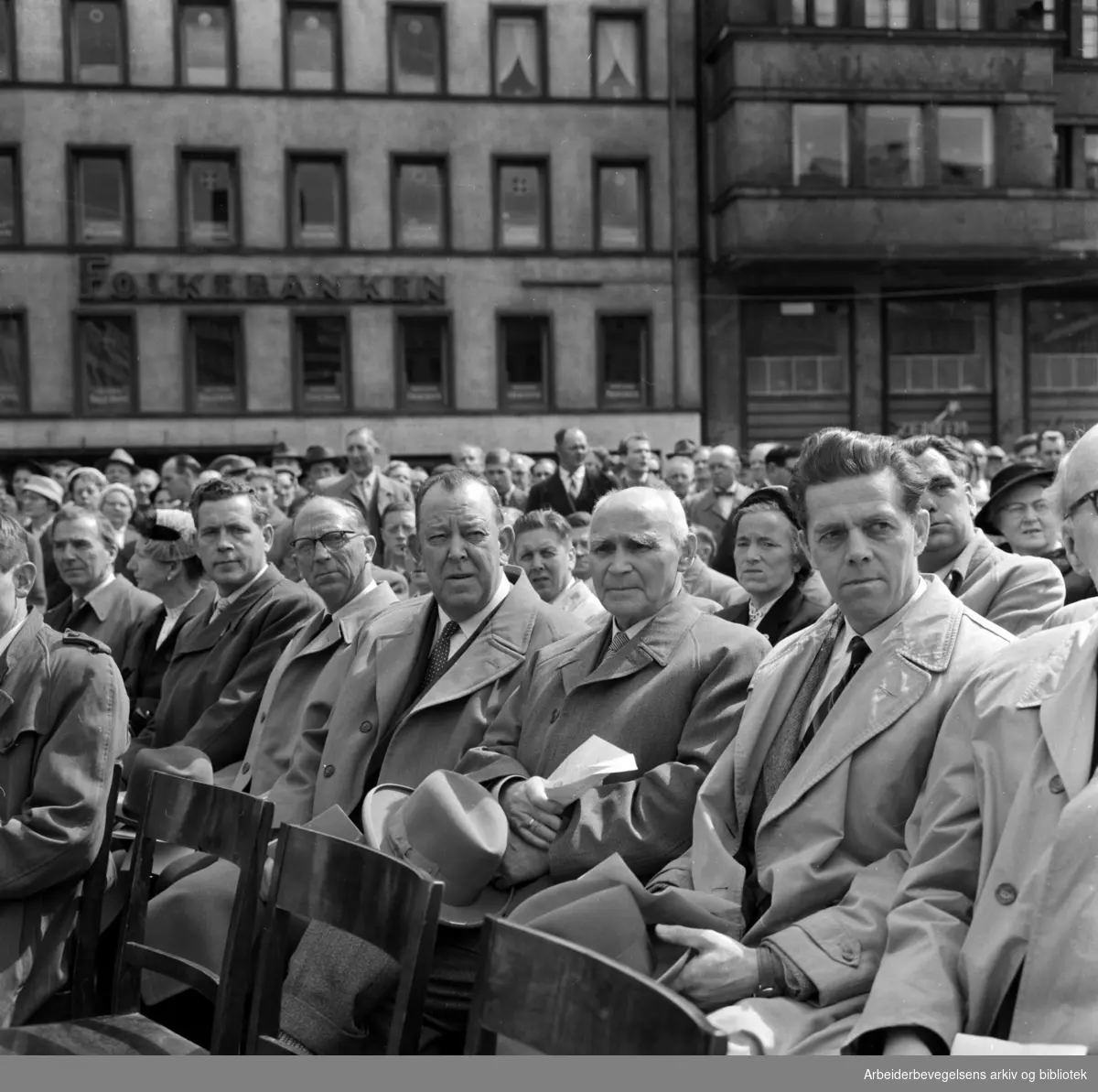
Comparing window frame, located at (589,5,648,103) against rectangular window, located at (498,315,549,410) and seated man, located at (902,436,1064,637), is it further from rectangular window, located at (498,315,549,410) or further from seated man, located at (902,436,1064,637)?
seated man, located at (902,436,1064,637)

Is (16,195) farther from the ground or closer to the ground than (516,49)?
closer to the ground

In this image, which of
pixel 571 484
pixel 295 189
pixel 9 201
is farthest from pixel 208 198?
pixel 571 484

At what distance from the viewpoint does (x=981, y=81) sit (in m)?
25.4

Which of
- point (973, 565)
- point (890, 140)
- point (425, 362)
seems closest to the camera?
point (973, 565)

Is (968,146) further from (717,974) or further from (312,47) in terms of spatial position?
(717,974)

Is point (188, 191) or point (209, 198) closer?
point (188, 191)

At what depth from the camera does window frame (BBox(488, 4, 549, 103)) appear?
82.4 ft

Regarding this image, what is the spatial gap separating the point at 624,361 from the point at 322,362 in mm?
5567

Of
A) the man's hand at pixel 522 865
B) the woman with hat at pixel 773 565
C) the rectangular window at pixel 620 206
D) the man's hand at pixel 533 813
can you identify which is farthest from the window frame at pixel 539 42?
the man's hand at pixel 522 865

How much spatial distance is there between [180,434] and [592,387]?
7.48m

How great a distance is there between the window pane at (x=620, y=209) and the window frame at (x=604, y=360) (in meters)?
1.16

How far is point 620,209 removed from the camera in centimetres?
2598

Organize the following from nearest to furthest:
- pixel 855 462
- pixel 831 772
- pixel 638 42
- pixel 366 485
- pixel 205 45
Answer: pixel 831 772 → pixel 855 462 → pixel 366 485 → pixel 205 45 → pixel 638 42

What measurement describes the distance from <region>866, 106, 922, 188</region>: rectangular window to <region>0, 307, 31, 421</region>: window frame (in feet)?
49.9
